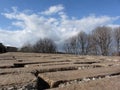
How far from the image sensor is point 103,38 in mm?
45438

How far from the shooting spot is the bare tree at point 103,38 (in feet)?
147

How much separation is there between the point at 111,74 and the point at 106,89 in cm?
48

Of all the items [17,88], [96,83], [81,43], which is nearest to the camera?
[17,88]

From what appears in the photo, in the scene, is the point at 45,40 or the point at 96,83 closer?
the point at 96,83

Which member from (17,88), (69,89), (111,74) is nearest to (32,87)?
(17,88)

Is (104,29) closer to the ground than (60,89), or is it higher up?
higher up

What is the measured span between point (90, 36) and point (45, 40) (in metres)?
11.7

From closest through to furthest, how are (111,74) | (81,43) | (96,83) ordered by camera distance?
(96,83) → (111,74) → (81,43)

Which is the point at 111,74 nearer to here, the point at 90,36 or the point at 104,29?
the point at 104,29

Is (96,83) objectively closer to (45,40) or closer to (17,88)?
(17,88)

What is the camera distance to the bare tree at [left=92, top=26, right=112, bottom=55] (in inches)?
1769

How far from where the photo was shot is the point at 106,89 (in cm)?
95

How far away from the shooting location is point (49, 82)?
1.11m

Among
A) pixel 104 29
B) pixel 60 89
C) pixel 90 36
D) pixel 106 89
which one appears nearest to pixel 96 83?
pixel 106 89
